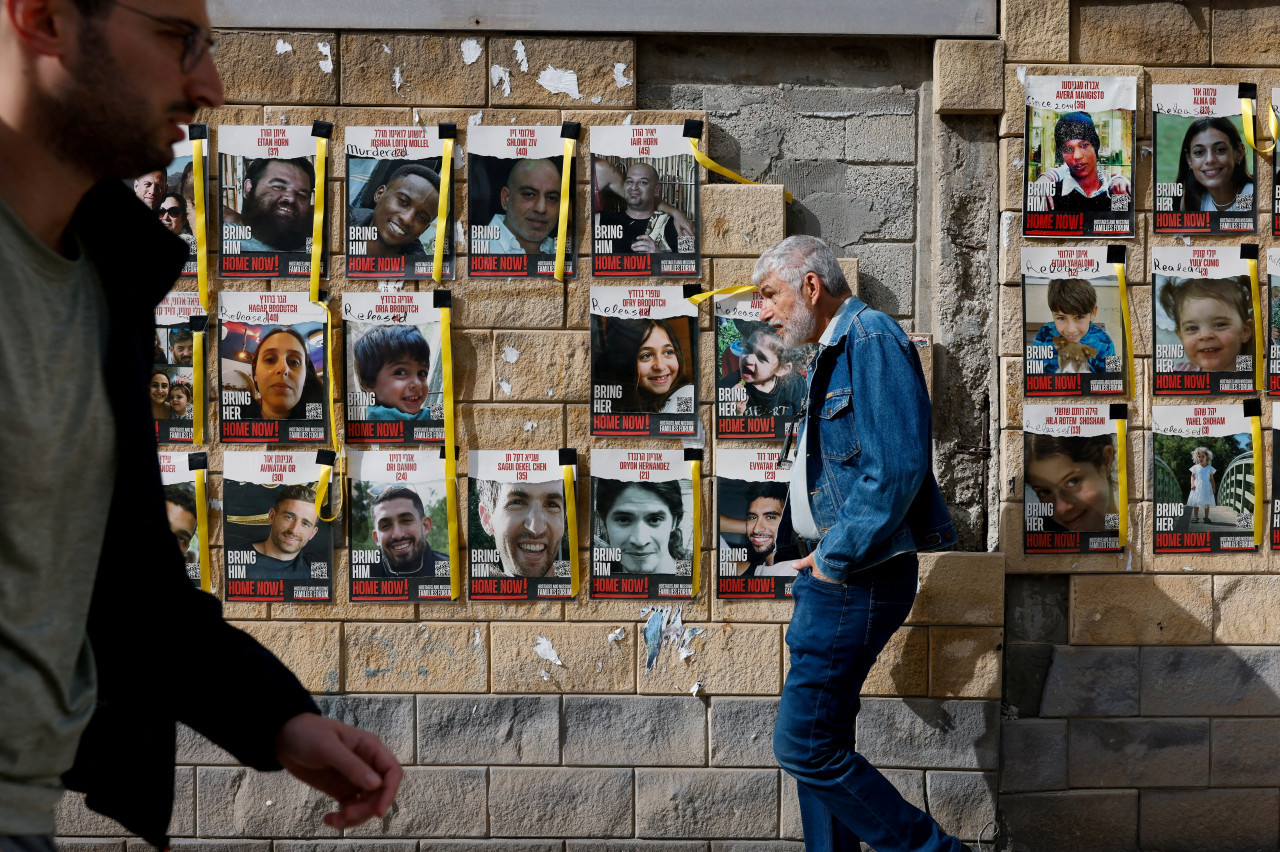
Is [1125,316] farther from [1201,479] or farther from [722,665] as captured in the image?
[722,665]

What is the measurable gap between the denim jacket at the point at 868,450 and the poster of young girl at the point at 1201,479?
124cm

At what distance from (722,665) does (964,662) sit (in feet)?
3.06

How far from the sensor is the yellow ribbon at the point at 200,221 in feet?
12.9

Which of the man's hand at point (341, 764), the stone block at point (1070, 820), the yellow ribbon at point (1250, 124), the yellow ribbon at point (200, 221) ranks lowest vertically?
the stone block at point (1070, 820)

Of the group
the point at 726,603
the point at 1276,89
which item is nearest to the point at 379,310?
Result: the point at 726,603

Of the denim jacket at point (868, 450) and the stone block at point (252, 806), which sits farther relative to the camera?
the stone block at point (252, 806)

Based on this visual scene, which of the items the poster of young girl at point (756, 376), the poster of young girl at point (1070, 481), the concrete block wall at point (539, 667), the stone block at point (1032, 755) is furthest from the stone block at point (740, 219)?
the stone block at point (1032, 755)

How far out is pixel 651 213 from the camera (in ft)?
12.9

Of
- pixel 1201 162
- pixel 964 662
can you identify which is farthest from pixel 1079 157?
pixel 964 662

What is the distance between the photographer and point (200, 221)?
3918mm

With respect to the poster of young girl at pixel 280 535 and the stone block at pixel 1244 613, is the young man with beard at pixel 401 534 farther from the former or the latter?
the stone block at pixel 1244 613

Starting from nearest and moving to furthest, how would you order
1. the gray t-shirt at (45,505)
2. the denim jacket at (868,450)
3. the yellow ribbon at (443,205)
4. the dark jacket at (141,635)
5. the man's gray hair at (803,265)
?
the gray t-shirt at (45,505) < the dark jacket at (141,635) < the denim jacket at (868,450) < the man's gray hair at (803,265) < the yellow ribbon at (443,205)

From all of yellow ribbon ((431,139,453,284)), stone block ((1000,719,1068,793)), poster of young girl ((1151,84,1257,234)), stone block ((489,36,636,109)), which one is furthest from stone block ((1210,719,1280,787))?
yellow ribbon ((431,139,453,284))

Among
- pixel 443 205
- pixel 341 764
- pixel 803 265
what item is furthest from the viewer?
pixel 443 205
